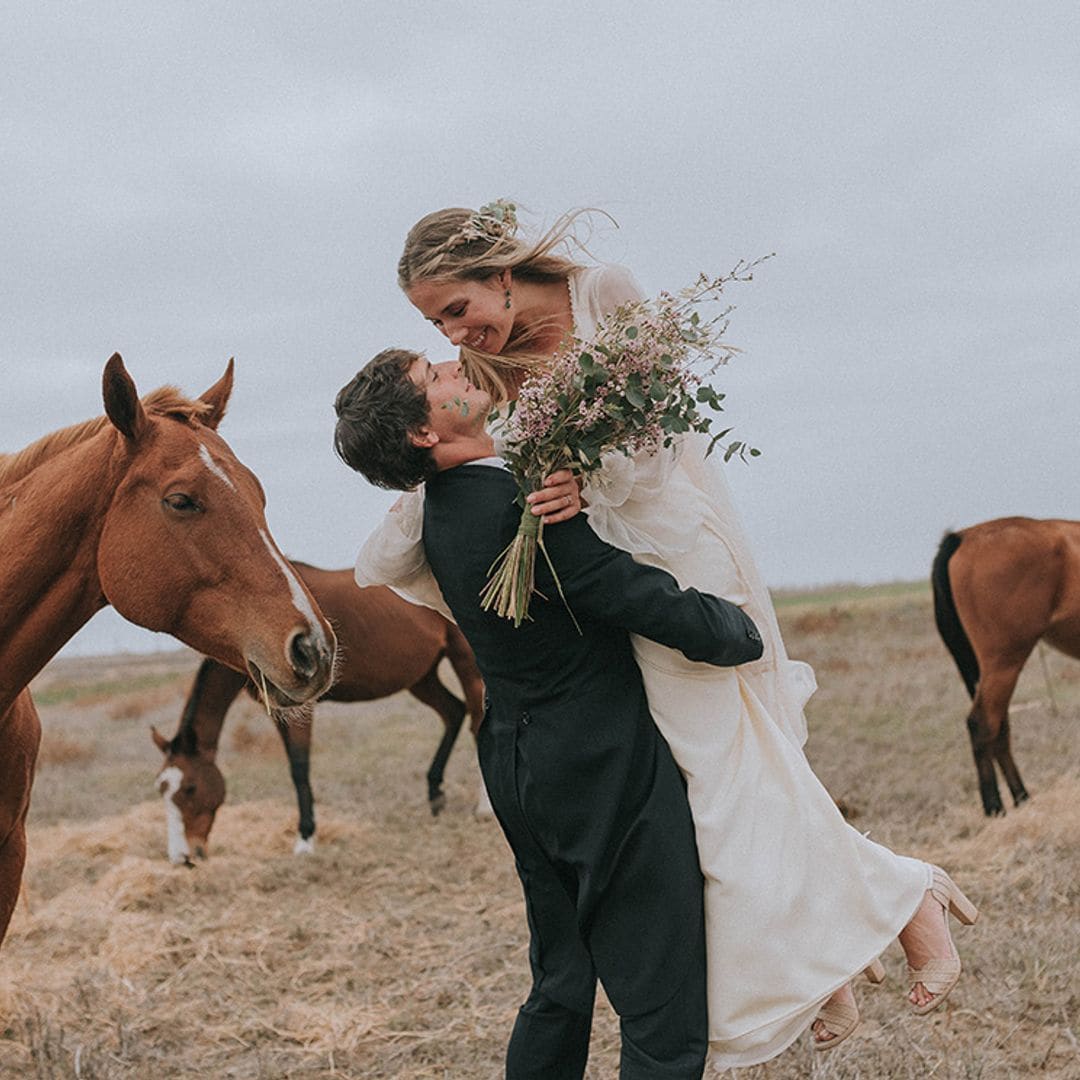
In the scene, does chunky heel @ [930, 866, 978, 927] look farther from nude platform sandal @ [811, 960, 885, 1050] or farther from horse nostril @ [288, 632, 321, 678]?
horse nostril @ [288, 632, 321, 678]

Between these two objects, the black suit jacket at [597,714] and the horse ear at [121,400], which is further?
the horse ear at [121,400]

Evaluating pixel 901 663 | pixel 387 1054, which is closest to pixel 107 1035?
pixel 387 1054

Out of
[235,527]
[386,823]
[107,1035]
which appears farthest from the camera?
[386,823]

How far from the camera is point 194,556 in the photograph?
287cm

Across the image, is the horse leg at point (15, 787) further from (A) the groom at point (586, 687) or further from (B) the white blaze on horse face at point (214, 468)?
(A) the groom at point (586, 687)

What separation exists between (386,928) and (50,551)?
358cm

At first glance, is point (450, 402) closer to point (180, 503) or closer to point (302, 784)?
point (180, 503)

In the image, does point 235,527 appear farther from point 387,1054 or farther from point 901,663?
point 901,663

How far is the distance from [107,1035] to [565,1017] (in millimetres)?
2758

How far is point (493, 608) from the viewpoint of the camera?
7.56ft

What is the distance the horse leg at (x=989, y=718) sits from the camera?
Answer: 7930mm

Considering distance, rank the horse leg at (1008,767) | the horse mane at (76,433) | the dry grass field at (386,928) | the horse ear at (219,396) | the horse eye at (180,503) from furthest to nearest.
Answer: the horse leg at (1008,767) < the dry grass field at (386,928) < the horse ear at (219,396) < the horse mane at (76,433) < the horse eye at (180,503)

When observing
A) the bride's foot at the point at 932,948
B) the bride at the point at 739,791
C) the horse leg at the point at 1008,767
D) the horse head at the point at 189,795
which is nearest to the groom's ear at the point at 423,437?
the bride at the point at 739,791

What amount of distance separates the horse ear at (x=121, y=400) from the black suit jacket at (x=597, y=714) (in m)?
0.91
